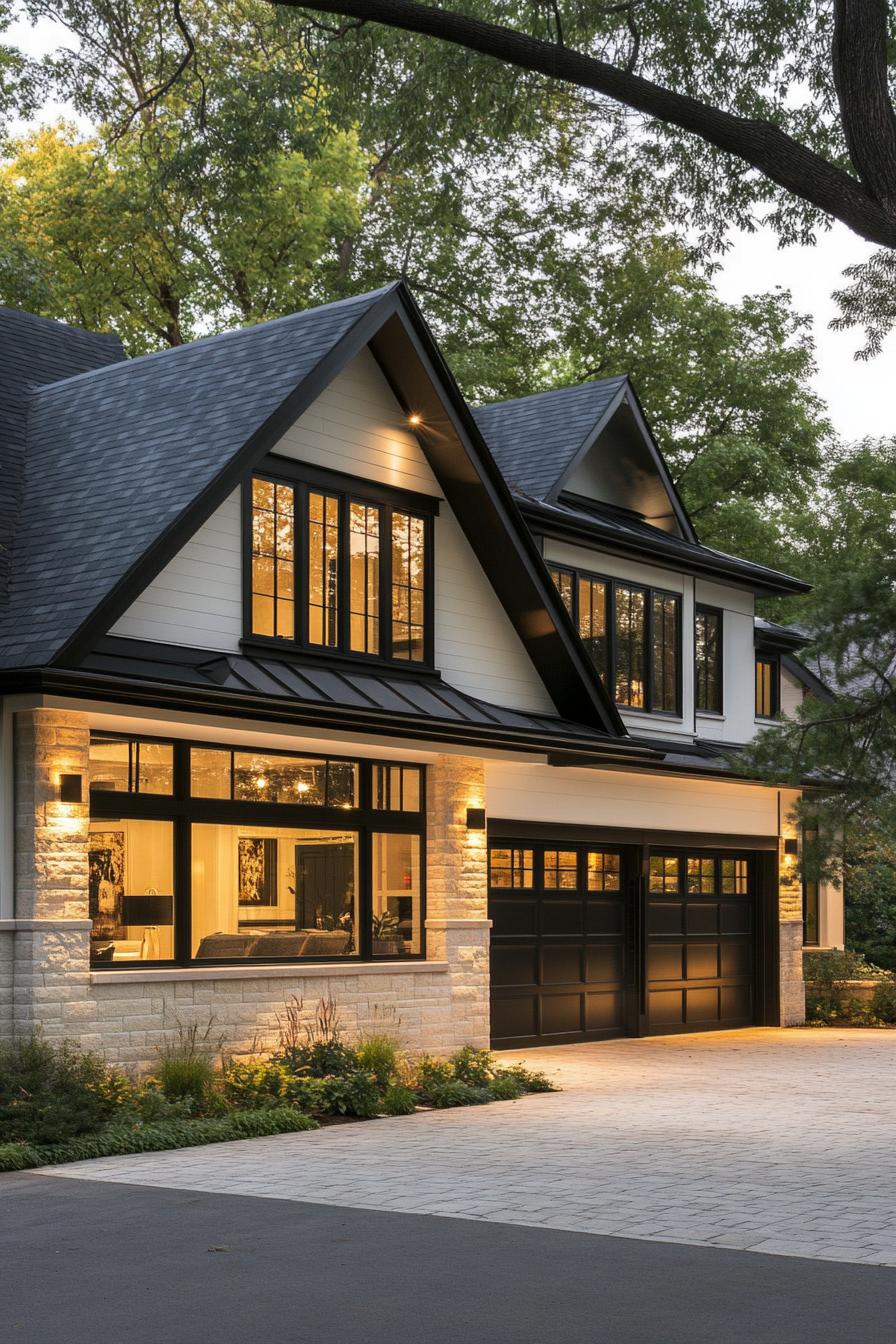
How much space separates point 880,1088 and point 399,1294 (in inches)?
398

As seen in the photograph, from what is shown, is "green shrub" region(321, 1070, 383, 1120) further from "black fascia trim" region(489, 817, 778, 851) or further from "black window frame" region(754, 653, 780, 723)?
"black window frame" region(754, 653, 780, 723)

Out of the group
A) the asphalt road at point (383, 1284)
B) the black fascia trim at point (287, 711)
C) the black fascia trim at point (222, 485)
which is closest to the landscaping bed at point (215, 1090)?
the asphalt road at point (383, 1284)

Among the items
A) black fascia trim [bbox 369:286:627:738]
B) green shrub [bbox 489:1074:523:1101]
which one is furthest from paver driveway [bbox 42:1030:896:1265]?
black fascia trim [bbox 369:286:627:738]

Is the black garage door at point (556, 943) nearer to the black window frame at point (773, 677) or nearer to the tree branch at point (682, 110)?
the black window frame at point (773, 677)

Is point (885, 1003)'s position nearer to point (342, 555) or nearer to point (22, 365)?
point (342, 555)

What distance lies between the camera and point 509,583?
18422 millimetres

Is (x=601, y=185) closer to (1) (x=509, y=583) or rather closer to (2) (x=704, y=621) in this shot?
(1) (x=509, y=583)

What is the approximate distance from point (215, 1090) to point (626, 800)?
885 centimetres

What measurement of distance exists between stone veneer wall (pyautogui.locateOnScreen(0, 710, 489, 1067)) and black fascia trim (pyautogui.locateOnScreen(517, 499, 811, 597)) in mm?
3822

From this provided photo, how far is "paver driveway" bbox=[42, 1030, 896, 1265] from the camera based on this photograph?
374 inches

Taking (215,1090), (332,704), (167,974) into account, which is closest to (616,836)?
(332,704)

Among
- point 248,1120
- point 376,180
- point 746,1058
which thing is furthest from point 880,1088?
point 376,180

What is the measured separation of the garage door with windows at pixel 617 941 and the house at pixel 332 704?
52 mm

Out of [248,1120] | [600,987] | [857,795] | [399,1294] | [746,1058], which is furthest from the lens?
[600,987]
